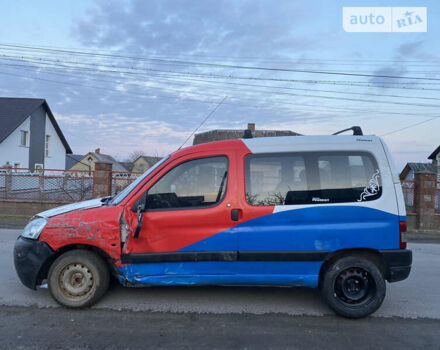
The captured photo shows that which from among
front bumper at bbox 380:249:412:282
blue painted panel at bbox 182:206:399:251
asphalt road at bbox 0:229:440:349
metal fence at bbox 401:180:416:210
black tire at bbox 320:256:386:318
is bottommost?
asphalt road at bbox 0:229:440:349

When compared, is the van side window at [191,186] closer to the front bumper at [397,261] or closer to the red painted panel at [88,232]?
the red painted panel at [88,232]

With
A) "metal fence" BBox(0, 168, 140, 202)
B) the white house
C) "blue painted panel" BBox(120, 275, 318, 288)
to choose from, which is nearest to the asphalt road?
"blue painted panel" BBox(120, 275, 318, 288)

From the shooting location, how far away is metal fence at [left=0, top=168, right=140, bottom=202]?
40.8ft

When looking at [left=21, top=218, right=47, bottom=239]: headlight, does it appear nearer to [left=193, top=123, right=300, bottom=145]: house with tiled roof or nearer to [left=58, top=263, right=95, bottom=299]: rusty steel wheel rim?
[left=58, top=263, right=95, bottom=299]: rusty steel wheel rim

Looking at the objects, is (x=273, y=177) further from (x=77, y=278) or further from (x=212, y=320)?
(x=77, y=278)

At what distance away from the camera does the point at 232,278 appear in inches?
152

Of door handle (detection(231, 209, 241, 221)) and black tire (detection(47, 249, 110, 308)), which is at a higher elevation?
door handle (detection(231, 209, 241, 221))

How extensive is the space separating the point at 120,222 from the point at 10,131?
88.2ft

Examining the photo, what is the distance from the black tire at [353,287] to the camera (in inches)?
150

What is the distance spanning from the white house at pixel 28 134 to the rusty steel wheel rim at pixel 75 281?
24.2 m

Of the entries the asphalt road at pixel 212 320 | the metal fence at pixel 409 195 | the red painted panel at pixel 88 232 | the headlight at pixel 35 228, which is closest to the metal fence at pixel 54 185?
the asphalt road at pixel 212 320

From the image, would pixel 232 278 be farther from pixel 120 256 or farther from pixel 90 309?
pixel 90 309

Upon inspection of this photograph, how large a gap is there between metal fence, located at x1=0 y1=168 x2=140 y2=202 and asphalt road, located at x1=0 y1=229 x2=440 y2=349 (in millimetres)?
7912

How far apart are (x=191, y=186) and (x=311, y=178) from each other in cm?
140
